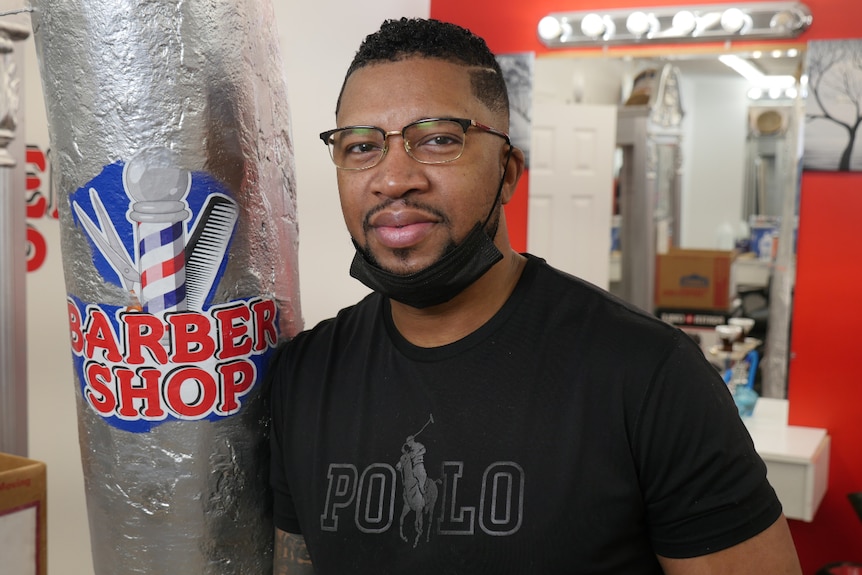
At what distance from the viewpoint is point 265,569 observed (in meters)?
1.27

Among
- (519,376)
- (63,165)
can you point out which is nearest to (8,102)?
(63,165)

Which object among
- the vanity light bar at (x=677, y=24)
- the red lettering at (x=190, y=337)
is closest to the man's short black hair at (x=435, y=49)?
the red lettering at (x=190, y=337)

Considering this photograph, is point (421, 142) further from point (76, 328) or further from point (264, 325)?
point (76, 328)

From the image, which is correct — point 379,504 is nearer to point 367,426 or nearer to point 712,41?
point 367,426

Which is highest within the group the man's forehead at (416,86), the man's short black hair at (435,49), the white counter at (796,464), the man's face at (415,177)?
the man's short black hair at (435,49)

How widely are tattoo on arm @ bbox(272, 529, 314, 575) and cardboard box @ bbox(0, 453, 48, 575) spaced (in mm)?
340

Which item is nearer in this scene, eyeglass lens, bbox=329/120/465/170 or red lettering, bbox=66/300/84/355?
eyeglass lens, bbox=329/120/465/170

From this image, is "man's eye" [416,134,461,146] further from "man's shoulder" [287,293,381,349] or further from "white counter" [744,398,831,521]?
"white counter" [744,398,831,521]

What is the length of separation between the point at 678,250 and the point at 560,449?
235 cm

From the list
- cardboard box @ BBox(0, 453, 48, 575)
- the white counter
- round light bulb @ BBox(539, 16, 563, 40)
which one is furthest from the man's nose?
round light bulb @ BBox(539, 16, 563, 40)

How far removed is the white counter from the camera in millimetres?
2779

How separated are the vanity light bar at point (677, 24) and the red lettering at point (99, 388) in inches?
105

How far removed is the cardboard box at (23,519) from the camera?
1181 mm

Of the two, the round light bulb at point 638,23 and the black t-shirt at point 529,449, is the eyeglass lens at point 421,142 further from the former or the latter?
the round light bulb at point 638,23
